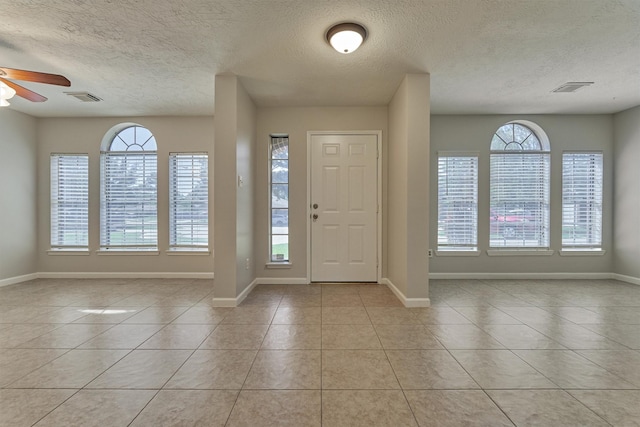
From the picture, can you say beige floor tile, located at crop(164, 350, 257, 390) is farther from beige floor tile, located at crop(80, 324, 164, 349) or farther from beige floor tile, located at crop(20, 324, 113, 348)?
beige floor tile, located at crop(20, 324, 113, 348)

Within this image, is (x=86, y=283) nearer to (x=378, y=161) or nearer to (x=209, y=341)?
(x=209, y=341)

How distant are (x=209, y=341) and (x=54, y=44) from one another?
118 inches

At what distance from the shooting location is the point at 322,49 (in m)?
2.71

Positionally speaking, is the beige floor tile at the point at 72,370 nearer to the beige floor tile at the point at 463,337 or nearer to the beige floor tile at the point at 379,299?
the beige floor tile at the point at 379,299

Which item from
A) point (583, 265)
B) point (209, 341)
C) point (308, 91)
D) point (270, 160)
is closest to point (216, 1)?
point (308, 91)

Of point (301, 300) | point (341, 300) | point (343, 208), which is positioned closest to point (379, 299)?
point (341, 300)

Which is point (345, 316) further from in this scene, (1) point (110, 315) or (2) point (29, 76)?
(2) point (29, 76)

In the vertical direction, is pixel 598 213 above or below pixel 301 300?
above

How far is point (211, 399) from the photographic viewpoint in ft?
A: 5.34

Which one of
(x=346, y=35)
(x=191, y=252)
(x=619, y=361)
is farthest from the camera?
(x=191, y=252)

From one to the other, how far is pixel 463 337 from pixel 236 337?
6.29 feet

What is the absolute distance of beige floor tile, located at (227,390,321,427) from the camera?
4.77 ft

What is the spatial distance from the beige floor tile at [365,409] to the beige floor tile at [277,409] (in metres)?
0.07

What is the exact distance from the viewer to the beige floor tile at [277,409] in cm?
145
